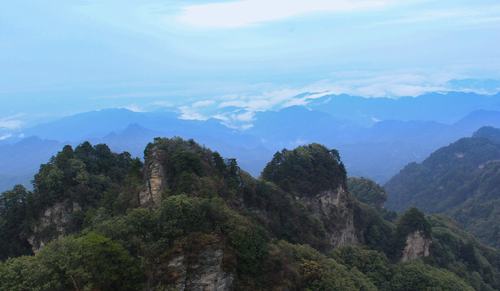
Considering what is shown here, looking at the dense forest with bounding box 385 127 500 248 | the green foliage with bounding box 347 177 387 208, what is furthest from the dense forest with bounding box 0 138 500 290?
the dense forest with bounding box 385 127 500 248

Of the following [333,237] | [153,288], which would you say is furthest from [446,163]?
[153,288]

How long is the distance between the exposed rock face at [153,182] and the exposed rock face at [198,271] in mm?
8008

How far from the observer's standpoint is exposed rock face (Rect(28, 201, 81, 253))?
124 ft

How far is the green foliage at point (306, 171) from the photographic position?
48.7 meters

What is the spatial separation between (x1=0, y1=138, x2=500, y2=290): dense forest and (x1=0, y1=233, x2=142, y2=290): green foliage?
5 centimetres

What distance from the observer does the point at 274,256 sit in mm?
25984

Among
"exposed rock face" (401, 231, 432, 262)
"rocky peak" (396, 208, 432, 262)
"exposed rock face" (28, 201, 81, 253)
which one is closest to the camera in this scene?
"exposed rock face" (28, 201, 81, 253)

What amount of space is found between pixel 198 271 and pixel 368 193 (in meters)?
62.3

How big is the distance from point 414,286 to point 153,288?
20913 millimetres

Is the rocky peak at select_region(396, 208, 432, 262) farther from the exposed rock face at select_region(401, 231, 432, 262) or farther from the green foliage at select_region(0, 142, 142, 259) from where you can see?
the green foliage at select_region(0, 142, 142, 259)

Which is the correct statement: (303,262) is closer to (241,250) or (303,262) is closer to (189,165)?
(241,250)

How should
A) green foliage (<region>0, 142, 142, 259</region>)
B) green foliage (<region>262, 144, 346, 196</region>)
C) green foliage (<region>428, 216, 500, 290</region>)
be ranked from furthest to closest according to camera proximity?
green foliage (<region>428, 216, 500, 290</region>) < green foliage (<region>262, 144, 346, 196</region>) < green foliage (<region>0, 142, 142, 259</region>)

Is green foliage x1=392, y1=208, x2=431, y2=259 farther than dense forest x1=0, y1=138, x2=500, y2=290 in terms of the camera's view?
Yes

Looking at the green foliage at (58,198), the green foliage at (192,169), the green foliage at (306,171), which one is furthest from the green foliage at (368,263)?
the green foliage at (58,198)
